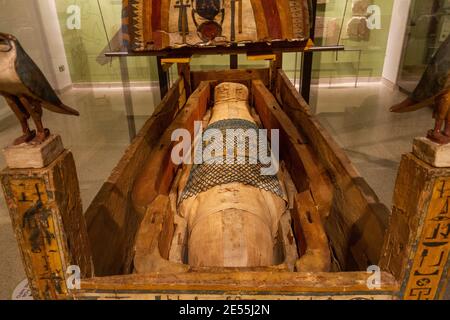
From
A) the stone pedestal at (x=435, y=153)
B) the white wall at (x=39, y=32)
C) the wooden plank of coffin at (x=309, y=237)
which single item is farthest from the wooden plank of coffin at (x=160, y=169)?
the white wall at (x=39, y=32)

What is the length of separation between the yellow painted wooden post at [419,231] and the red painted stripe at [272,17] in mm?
1320

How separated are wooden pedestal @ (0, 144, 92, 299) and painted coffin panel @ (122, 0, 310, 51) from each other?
1266mm

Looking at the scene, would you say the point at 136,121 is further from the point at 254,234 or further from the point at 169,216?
the point at 254,234

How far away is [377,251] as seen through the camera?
1363mm

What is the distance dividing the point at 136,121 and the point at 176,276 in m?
3.46

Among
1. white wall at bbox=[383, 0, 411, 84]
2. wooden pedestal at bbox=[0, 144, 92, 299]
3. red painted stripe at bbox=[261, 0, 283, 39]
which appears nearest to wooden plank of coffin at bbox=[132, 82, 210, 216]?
wooden pedestal at bbox=[0, 144, 92, 299]

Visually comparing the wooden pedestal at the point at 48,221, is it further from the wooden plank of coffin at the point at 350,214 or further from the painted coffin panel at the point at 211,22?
the painted coffin panel at the point at 211,22

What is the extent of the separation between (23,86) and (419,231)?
3.84ft

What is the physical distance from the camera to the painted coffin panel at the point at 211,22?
6.82 feet

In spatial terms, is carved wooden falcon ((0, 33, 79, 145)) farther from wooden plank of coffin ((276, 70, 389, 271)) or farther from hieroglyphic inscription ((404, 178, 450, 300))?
wooden plank of coffin ((276, 70, 389, 271))

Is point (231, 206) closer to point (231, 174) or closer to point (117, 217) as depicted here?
point (231, 174)

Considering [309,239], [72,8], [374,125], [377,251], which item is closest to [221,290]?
[309,239]

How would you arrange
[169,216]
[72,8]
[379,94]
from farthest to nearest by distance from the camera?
[379,94] < [72,8] < [169,216]

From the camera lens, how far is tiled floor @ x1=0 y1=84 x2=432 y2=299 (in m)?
3.16
